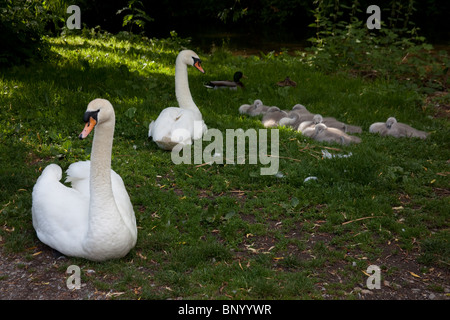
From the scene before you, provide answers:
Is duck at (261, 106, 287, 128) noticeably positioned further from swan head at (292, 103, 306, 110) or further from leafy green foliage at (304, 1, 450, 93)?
leafy green foliage at (304, 1, 450, 93)

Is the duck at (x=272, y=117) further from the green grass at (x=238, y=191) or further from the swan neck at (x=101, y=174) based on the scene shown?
the swan neck at (x=101, y=174)

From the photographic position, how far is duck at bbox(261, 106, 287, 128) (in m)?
7.41

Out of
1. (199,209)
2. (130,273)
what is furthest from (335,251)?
(130,273)

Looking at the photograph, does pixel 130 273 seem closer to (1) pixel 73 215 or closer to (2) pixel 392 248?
(1) pixel 73 215

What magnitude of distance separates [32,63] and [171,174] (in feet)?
15.8

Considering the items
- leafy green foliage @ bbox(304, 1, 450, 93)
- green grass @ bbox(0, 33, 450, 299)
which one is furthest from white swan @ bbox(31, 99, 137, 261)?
leafy green foliage @ bbox(304, 1, 450, 93)

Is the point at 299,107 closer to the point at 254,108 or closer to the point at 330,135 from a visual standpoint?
the point at 254,108

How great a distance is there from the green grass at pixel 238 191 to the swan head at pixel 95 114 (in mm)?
1145

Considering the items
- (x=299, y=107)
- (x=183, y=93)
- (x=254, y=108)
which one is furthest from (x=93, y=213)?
(x=299, y=107)

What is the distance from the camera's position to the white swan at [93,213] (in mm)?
3986

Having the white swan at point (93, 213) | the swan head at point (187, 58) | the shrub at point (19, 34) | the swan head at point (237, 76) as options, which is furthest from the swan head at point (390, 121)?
the shrub at point (19, 34)

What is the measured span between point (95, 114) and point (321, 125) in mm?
3720

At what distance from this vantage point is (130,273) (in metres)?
4.03

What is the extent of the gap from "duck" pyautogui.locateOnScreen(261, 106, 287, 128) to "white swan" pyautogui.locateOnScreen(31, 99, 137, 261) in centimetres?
348
